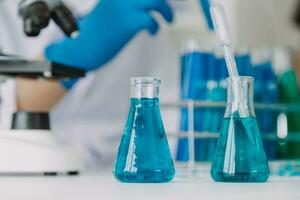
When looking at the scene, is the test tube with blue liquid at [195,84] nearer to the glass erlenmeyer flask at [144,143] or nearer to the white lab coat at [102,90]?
the white lab coat at [102,90]

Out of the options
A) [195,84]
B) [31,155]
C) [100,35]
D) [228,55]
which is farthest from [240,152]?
[100,35]

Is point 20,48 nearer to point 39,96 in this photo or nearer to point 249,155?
point 39,96

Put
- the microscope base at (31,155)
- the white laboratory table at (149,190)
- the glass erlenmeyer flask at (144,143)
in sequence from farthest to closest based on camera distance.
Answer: the microscope base at (31,155) < the glass erlenmeyer flask at (144,143) < the white laboratory table at (149,190)

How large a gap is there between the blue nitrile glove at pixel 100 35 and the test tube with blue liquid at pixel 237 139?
0.44 metres

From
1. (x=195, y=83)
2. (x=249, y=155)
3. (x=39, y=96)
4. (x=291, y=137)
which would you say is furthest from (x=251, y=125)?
(x=39, y=96)

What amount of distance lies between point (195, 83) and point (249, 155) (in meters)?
0.44

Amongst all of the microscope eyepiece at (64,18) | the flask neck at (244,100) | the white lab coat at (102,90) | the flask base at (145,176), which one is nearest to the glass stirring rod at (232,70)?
the flask neck at (244,100)

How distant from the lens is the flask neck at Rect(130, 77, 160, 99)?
0.68m

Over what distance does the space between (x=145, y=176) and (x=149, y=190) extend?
76 millimetres

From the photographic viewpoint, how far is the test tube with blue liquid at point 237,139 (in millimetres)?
675

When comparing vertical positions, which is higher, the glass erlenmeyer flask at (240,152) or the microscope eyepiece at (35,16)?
the microscope eyepiece at (35,16)

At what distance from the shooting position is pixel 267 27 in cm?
219

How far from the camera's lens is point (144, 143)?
676 millimetres

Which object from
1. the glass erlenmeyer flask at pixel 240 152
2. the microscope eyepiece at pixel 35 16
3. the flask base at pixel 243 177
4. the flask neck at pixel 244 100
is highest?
the microscope eyepiece at pixel 35 16
